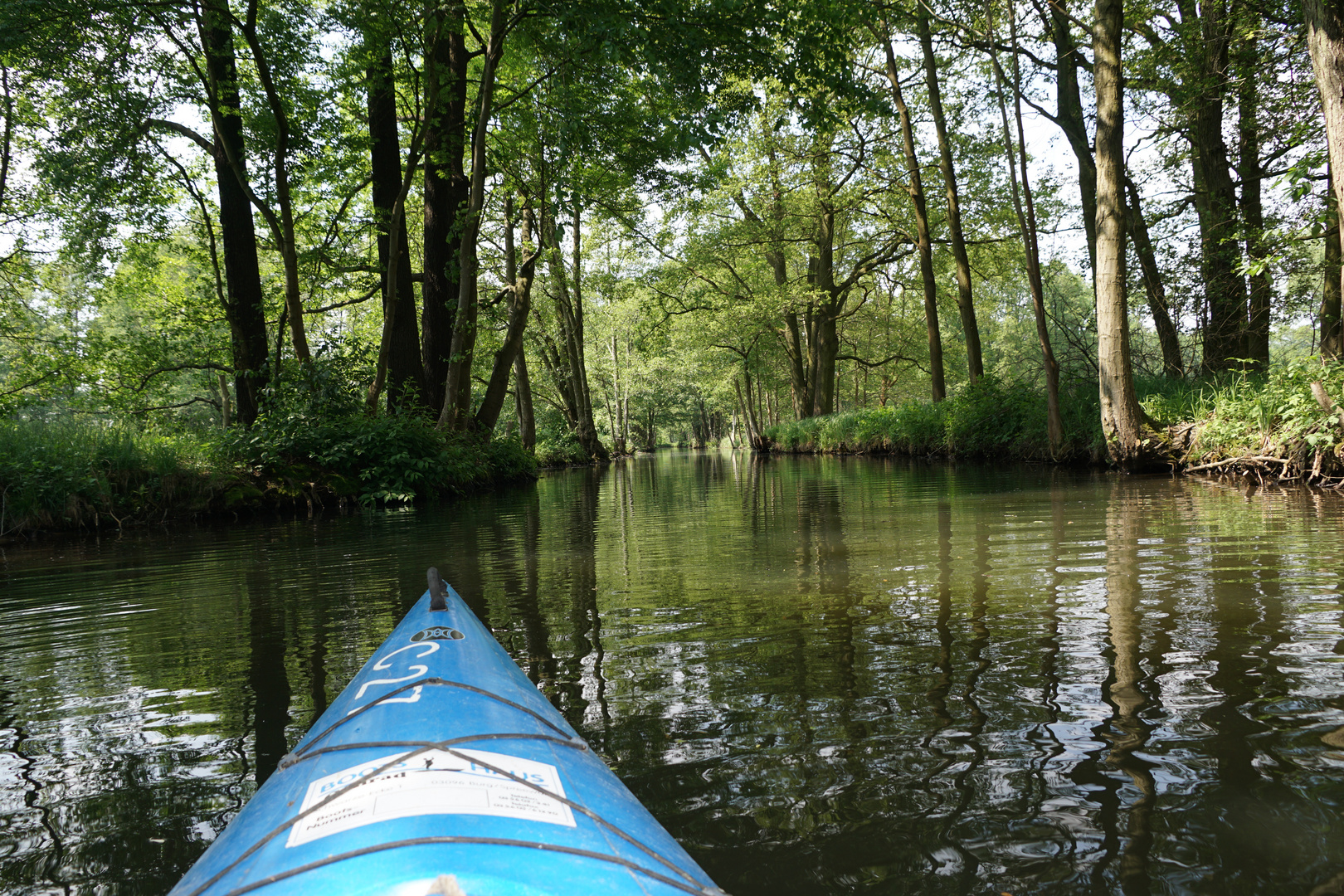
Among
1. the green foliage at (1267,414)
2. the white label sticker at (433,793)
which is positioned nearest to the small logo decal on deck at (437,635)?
the white label sticker at (433,793)

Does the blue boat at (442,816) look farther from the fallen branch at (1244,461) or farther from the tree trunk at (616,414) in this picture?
the tree trunk at (616,414)

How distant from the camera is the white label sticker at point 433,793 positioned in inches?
56.1

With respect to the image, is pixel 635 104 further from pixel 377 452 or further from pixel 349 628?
pixel 349 628

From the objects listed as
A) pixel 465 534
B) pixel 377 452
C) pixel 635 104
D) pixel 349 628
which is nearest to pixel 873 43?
pixel 635 104

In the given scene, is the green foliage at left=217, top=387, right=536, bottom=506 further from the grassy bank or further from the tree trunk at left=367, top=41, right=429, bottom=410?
the tree trunk at left=367, top=41, right=429, bottom=410

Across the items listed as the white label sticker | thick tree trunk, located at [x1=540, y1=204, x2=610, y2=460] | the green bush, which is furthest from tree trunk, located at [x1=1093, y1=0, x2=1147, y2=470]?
thick tree trunk, located at [x1=540, y1=204, x2=610, y2=460]

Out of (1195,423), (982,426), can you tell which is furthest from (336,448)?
(982,426)

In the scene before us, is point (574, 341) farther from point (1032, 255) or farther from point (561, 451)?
point (1032, 255)

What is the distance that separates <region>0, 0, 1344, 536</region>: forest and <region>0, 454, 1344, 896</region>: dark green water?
4346mm

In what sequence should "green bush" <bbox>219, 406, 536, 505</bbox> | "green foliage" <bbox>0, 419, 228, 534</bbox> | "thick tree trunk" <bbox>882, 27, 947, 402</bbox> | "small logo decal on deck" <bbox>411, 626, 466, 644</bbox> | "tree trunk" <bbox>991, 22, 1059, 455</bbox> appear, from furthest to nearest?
1. "thick tree trunk" <bbox>882, 27, 947, 402</bbox>
2. "tree trunk" <bbox>991, 22, 1059, 455</bbox>
3. "green bush" <bbox>219, 406, 536, 505</bbox>
4. "green foliage" <bbox>0, 419, 228, 534</bbox>
5. "small logo decal on deck" <bbox>411, 626, 466, 644</bbox>

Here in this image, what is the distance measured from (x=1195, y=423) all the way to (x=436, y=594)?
36.4ft

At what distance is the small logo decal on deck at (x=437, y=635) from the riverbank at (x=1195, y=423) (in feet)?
29.3

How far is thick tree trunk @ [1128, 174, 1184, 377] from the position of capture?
44.5 ft

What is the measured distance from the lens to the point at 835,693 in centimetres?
302
